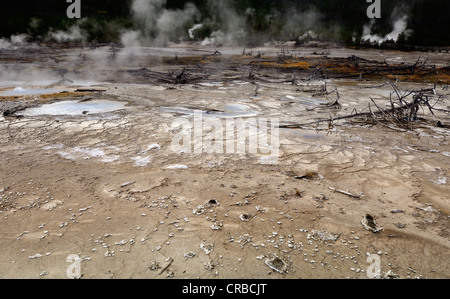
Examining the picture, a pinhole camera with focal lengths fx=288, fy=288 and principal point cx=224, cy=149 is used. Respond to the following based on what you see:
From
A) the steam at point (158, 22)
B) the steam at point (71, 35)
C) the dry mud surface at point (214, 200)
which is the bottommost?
the dry mud surface at point (214, 200)

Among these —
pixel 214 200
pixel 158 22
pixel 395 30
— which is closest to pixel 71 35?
pixel 158 22

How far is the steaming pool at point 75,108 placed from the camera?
715 centimetres

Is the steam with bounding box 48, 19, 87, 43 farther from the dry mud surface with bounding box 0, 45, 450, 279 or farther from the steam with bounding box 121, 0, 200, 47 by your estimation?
the dry mud surface with bounding box 0, 45, 450, 279

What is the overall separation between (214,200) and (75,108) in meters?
5.79

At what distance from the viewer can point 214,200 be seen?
3637 millimetres

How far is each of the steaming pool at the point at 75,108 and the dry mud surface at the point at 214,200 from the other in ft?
0.38

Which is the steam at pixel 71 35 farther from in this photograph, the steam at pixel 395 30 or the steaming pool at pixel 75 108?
the steam at pixel 395 30

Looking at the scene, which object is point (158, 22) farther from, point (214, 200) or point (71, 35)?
point (214, 200)

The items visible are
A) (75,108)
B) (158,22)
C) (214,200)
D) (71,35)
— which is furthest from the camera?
(158,22)

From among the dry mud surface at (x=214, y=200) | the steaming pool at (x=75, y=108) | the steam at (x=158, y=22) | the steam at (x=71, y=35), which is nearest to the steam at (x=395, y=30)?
the steam at (x=158, y=22)
